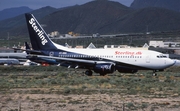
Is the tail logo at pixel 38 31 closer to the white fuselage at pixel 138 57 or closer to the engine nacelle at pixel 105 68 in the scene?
the white fuselage at pixel 138 57

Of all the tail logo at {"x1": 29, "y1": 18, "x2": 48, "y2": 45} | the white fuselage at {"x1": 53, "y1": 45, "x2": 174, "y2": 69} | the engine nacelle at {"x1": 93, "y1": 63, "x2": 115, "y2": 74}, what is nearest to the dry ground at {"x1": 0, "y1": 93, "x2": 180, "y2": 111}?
the engine nacelle at {"x1": 93, "y1": 63, "x2": 115, "y2": 74}

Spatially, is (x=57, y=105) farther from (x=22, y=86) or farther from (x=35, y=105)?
(x=22, y=86)

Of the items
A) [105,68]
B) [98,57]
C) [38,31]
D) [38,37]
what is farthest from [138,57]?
[38,31]

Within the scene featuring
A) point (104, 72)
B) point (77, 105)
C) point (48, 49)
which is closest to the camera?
point (77, 105)

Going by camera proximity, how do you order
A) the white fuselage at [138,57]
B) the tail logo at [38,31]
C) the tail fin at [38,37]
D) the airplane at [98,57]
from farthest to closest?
the tail logo at [38,31]
the tail fin at [38,37]
the airplane at [98,57]
the white fuselage at [138,57]

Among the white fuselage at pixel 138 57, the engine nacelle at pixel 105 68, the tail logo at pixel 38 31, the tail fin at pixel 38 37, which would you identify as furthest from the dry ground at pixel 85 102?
the tail logo at pixel 38 31

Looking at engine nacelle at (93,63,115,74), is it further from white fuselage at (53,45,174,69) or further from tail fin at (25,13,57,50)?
tail fin at (25,13,57,50)

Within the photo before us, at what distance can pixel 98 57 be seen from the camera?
→ 210 ft

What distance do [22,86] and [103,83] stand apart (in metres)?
7.75

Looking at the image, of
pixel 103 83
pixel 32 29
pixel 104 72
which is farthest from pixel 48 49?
pixel 103 83

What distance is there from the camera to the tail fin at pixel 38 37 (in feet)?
221

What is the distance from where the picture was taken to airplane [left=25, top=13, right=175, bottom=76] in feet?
203

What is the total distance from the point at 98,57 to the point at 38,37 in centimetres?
889

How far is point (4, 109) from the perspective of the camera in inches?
1256
